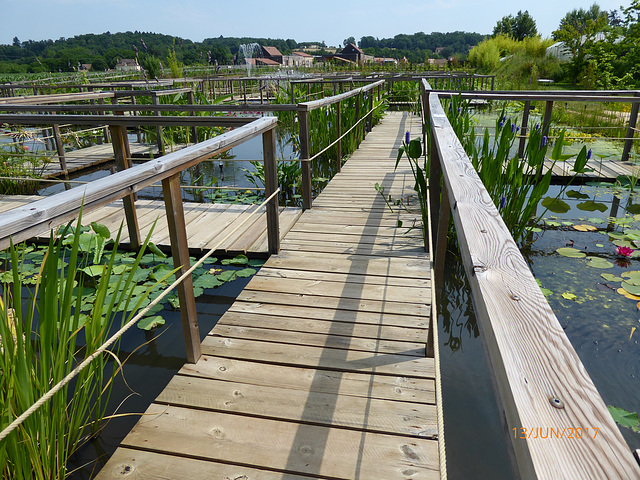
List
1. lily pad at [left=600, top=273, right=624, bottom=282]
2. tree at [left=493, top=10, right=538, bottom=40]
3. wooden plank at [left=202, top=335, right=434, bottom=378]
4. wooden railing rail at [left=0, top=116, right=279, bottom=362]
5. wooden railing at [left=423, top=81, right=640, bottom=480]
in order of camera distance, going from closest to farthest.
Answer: wooden railing at [left=423, top=81, right=640, bottom=480] < wooden railing rail at [left=0, top=116, right=279, bottom=362] < wooden plank at [left=202, top=335, right=434, bottom=378] < lily pad at [left=600, top=273, right=624, bottom=282] < tree at [left=493, top=10, right=538, bottom=40]

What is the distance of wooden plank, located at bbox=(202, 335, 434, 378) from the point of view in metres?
1.79

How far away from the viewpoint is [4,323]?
0.99 m

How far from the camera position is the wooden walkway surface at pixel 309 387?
1.37 metres

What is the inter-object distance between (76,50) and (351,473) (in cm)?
4971

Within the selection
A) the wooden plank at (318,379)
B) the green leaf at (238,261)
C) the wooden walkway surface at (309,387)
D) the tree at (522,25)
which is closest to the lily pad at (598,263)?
the wooden walkway surface at (309,387)

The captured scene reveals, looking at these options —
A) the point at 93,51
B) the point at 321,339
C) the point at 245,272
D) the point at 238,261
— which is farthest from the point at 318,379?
the point at 93,51

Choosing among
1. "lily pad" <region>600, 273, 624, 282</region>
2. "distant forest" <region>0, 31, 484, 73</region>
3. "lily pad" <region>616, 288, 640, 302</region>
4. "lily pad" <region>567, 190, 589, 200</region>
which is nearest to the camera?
"lily pad" <region>616, 288, 640, 302</region>

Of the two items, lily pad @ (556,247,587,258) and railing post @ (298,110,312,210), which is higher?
railing post @ (298,110,312,210)

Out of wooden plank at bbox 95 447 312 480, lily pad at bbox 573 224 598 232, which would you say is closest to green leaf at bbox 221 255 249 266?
wooden plank at bbox 95 447 312 480

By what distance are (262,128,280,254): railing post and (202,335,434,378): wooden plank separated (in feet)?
3.30

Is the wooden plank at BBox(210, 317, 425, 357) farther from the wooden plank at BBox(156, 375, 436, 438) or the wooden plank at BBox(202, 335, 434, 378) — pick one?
the wooden plank at BBox(156, 375, 436, 438)

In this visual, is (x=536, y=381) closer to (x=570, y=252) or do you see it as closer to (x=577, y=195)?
(x=570, y=252)

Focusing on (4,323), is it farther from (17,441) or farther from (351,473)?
(351,473)

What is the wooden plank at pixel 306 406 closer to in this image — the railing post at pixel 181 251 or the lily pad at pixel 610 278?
the railing post at pixel 181 251
